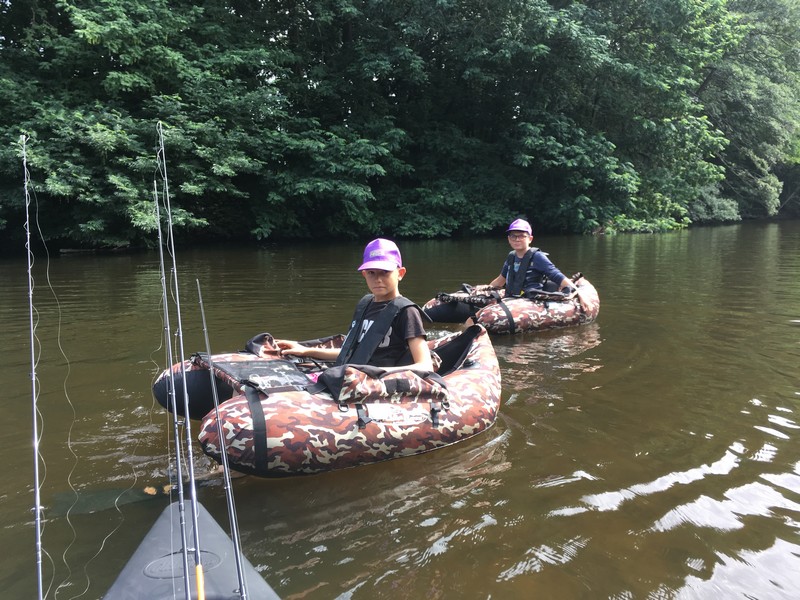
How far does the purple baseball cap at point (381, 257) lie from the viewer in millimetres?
4059

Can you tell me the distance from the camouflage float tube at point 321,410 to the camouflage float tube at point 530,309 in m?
3.29

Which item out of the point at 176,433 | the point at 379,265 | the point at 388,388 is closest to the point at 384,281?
the point at 379,265

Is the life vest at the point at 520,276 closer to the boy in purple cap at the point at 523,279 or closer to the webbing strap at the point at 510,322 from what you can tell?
the boy in purple cap at the point at 523,279

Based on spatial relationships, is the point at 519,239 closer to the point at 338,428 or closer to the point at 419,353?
the point at 419,353

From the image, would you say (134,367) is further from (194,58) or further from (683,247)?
(683,247)

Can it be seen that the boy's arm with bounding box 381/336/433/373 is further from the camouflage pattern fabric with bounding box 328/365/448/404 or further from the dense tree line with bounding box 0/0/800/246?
the dense tree line with bounding box 0/0/800/246

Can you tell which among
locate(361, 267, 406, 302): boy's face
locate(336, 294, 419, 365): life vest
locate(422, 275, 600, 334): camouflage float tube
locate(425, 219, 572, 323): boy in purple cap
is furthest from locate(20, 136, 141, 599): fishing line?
locate(422, 275, 600, 334): camouflage float tube

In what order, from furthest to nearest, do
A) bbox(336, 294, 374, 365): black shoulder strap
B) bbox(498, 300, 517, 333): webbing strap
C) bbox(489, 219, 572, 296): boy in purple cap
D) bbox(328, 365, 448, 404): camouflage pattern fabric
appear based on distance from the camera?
bbox(489, 219, 572, 296): boy in purple cap → bbox(498, 300, 517, 333): webbing strap → bbox(336, 294, 374, 365): black shoulder strap → bbox(328, 365, 448, 404): camouflage pattern fabric

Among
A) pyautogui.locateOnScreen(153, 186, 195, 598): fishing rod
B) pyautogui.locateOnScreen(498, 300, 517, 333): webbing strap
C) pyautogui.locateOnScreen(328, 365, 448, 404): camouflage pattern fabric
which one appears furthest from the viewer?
pyautogui.locateOnScreen(498, 300, 517, 333): webbing strap

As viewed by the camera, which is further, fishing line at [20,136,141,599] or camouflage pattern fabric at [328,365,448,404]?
camouflage pattern fabric at [328,365,448,404]

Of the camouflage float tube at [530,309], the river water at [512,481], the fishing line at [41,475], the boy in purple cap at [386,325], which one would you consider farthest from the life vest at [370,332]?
the camouflage float tube at [530,309]

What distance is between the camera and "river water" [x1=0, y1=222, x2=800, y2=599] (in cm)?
292

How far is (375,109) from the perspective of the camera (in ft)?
77.2

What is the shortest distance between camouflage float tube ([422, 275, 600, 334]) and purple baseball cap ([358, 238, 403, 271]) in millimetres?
3811
